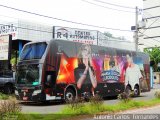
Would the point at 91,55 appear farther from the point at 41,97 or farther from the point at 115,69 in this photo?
the point at 41,97

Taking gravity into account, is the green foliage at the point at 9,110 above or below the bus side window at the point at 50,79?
below

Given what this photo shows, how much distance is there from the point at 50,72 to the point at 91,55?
171 inches

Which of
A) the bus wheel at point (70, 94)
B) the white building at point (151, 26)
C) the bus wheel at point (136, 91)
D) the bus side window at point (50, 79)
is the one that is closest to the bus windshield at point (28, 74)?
the bus side window at point (50, 79)

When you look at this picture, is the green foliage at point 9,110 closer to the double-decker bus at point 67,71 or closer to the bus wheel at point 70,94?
the double-decker bus at point 67,71

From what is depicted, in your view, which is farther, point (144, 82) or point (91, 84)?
point (144, 82)

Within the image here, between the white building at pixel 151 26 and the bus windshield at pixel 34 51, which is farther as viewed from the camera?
the white building at pixel 151 26

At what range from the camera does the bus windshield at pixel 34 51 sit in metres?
21.7

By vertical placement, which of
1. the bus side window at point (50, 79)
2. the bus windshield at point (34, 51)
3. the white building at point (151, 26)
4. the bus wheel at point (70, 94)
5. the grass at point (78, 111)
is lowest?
the grass at point (78, 111)

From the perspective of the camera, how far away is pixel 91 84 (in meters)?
24.7

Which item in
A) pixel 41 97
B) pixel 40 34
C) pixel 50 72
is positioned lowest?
pixel 41 97

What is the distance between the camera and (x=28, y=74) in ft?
72.1

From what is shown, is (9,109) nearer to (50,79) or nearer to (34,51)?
(50,79)

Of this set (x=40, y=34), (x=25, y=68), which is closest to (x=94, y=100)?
(x=25, y=68)

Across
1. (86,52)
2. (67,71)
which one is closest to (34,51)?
(67,71)
